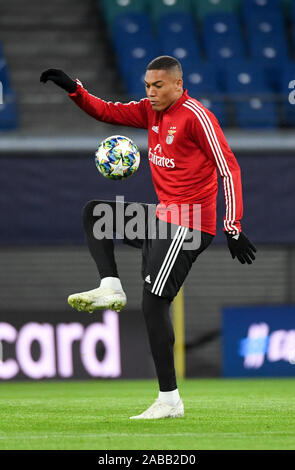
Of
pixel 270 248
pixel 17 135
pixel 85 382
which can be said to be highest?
pixel 17 135

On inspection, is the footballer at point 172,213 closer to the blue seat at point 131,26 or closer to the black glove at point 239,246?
the black glove at point 239,246

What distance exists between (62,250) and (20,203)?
2769 millimetres

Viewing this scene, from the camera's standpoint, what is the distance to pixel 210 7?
16531 millimetres

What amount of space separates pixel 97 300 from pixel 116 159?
1.06 m

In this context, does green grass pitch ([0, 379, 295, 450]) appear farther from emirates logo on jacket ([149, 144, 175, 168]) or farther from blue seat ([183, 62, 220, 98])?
blue seat ([183, 62, 220, 98])

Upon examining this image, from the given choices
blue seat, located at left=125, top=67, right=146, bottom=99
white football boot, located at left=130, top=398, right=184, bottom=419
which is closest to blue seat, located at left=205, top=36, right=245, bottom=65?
blue seat, located at left=125, top=67, right=146, bottom=99

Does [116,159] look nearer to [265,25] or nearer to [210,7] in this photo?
[265,25]

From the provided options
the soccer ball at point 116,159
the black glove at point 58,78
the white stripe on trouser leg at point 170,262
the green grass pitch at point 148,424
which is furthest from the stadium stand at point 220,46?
the white stripe on trouser leg at point 170,262

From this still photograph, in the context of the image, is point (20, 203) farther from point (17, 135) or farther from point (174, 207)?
point (174, 207)

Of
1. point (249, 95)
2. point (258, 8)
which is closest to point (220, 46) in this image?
point (258, 8)

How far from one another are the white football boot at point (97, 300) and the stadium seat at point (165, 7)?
10464mm

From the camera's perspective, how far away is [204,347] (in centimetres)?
1497

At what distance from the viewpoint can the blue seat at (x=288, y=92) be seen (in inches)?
549
